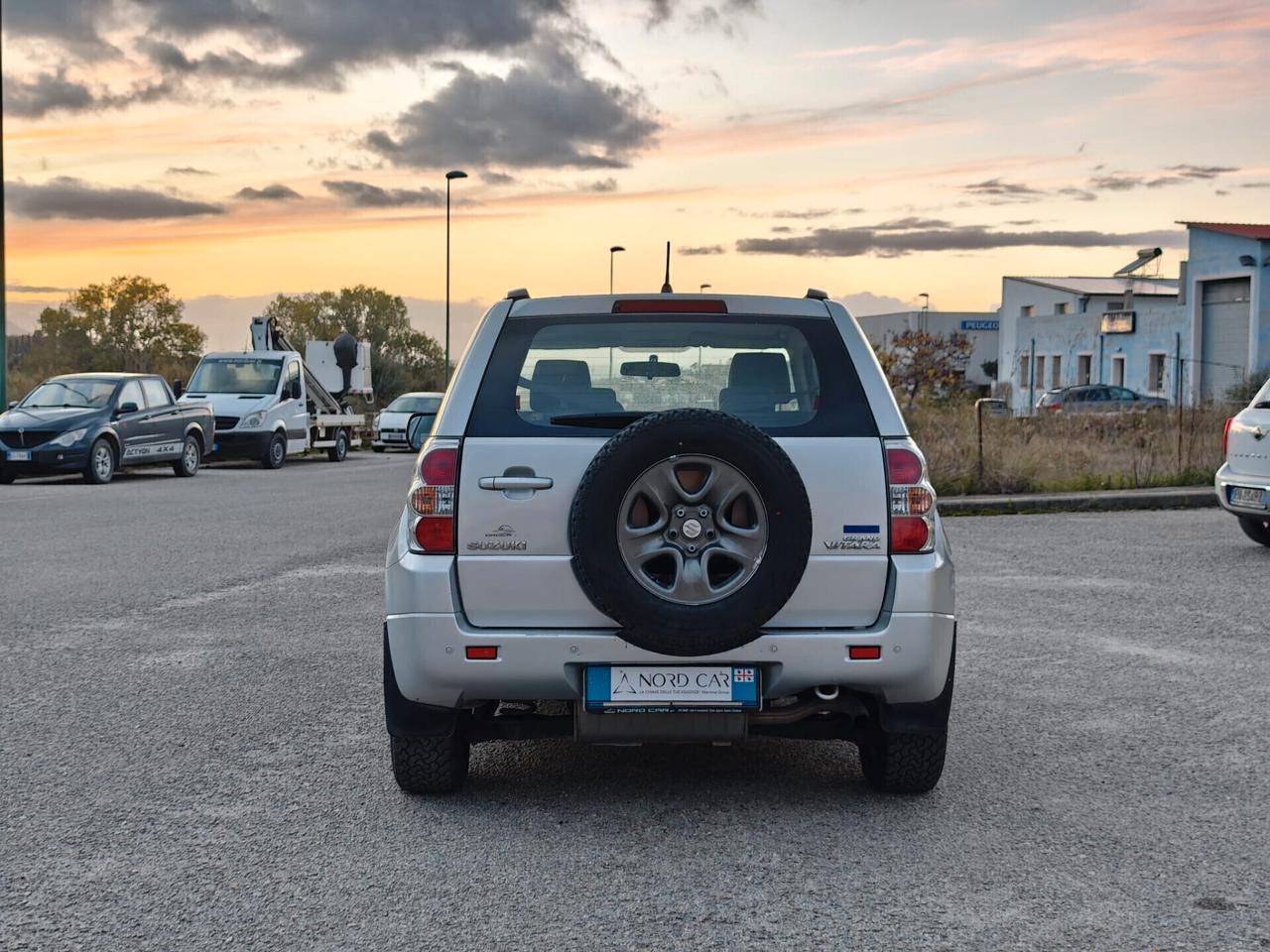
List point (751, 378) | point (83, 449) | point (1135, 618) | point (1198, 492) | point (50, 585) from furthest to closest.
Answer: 1. point (83, 449)
2. point (1198, 492)
3. point (50, 585)
4. point (1135, 618)
5. point (751, 378)

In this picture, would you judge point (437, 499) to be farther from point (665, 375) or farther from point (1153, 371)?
point (1153, 371)

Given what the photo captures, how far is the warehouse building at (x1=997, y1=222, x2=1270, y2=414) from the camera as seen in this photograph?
158ft

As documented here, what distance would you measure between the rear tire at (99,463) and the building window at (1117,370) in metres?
46.1

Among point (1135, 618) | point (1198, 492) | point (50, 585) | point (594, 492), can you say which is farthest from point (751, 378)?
point (1198, 492)

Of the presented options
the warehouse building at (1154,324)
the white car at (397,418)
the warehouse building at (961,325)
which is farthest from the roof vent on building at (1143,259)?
the white car at (397,418)

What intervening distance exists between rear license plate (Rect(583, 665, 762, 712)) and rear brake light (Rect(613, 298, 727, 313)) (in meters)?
1.27

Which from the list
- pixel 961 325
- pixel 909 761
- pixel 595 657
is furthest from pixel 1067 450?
pixel 961 325

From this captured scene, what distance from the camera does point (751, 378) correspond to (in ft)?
16.8

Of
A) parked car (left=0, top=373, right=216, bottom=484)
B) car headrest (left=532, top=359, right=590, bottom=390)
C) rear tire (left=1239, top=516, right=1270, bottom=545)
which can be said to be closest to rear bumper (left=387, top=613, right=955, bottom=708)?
car headrest (left=532, top=359, right=590, bottom=390)

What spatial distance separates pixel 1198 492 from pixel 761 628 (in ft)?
46.0

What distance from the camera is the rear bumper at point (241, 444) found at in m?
27.6

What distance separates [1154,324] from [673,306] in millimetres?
55948

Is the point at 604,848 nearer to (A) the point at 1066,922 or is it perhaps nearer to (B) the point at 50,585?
(A) the point at 1066,922

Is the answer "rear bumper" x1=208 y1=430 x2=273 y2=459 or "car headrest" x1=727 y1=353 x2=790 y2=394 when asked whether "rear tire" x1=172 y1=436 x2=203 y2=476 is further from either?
"car headrest" x1=727 y1=353 x2=790 y2=394
